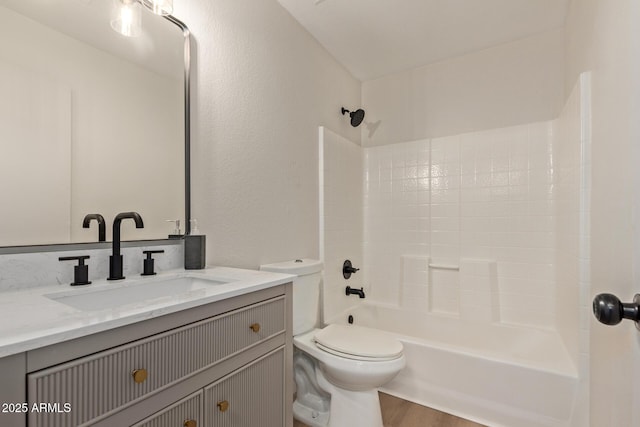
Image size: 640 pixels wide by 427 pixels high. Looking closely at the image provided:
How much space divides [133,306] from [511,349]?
2.39 m

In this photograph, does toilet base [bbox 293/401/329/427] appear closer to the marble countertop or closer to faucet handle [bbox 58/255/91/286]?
the marble countertop

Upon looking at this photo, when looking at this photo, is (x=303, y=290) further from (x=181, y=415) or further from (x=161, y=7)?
(x=161, y=7)

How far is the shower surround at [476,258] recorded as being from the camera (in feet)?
5.34

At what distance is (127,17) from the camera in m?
1.22

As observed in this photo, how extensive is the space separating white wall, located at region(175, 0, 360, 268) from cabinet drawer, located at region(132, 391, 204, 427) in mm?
732

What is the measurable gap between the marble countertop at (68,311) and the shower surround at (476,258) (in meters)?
1.36

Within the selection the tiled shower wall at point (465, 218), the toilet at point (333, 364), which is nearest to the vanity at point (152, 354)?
the toilet at point (333, 364)

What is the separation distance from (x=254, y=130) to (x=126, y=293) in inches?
41.2

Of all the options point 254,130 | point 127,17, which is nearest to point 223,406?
point 254,130

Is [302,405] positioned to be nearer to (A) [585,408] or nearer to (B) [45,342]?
(A) [585,408]

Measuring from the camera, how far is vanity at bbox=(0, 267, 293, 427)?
55cm

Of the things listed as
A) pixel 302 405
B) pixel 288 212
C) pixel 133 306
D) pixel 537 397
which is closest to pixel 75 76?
pixel 133 306

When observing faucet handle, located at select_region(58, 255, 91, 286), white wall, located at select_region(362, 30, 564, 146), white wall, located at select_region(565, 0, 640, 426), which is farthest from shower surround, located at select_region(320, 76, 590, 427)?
faucet handle, located at select_region(58, 255, 91, 286)

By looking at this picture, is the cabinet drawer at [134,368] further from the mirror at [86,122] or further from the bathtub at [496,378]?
the bathtub at [496,378]
